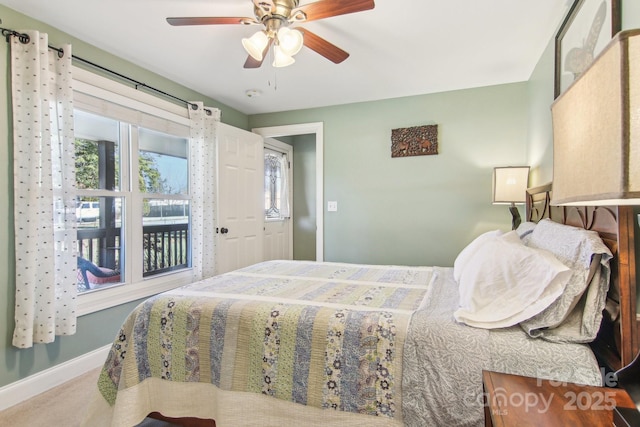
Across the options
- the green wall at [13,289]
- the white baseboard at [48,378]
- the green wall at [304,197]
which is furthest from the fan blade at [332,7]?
the green wall at [304,197]

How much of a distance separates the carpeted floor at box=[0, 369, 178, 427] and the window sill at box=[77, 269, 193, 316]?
496 millimetres

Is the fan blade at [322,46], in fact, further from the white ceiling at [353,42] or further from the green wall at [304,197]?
the green wall at [304,197]

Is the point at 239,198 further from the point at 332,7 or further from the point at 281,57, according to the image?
the point at 332,7

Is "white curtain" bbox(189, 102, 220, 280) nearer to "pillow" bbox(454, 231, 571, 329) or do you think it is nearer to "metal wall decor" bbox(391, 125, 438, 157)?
"metal wall decor" bbox(391, 125, 438, 157)

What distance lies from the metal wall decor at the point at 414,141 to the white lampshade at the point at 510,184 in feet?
2.72

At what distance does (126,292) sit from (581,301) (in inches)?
118

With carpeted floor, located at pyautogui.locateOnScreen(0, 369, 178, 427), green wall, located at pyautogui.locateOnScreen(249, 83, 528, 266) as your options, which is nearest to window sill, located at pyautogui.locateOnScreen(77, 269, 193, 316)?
carpeted floor, located at pyautogui.locateOnScreen(0, 369, 178, 427)

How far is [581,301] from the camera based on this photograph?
3.98ft

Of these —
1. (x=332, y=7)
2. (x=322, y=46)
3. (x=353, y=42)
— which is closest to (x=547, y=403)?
(x=332, y=7)

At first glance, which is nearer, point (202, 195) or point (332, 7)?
point (332, 7)

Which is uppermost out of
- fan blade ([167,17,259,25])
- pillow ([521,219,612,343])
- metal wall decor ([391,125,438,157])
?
fan blade ([167,17,259,25])

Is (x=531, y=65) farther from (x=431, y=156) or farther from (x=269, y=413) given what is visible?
(x=269, y=413)

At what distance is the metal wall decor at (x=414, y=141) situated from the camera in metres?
3.40

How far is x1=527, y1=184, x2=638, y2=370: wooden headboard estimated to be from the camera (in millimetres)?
1003
